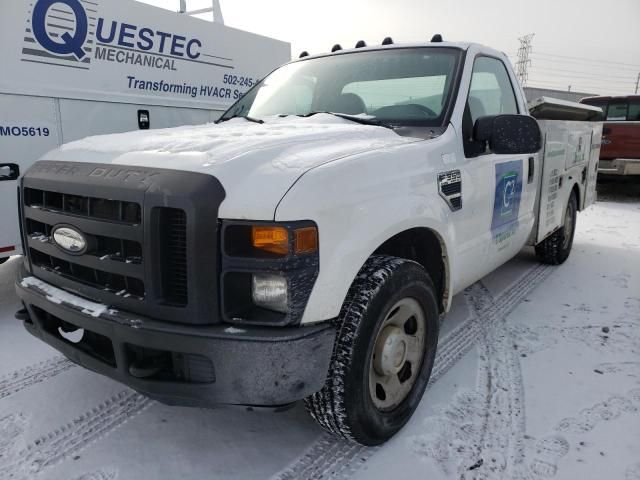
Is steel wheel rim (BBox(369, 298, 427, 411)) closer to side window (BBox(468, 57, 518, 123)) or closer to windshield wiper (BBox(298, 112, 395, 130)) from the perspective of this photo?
windshield wiper (BBox(298, 112, 395, 130))

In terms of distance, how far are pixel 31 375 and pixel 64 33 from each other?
2816 mm

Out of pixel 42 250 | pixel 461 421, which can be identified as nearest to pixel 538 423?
pixel 461 421

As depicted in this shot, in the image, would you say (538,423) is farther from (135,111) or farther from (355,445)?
(135,111)

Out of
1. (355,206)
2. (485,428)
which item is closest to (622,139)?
(485,428)

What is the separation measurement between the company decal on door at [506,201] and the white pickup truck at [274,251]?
10.4 inches

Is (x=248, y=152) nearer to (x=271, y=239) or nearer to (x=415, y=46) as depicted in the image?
(x=271, y=239)

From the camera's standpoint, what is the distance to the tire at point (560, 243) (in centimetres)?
512

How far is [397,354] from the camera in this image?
2.31 meters

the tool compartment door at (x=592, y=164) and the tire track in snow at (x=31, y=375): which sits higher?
the tool compartment door at (x=592, y=164)

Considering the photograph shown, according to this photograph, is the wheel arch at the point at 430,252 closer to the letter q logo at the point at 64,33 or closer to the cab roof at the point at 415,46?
the cab roof at the point at 415,46

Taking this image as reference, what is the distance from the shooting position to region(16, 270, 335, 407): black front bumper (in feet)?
5.72

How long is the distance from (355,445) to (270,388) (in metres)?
0.74

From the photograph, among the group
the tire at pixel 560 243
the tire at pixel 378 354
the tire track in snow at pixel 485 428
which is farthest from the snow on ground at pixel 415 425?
the tire at pixel 560 243

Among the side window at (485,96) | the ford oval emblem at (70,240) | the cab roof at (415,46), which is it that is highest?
the cab roof at (415,46)
